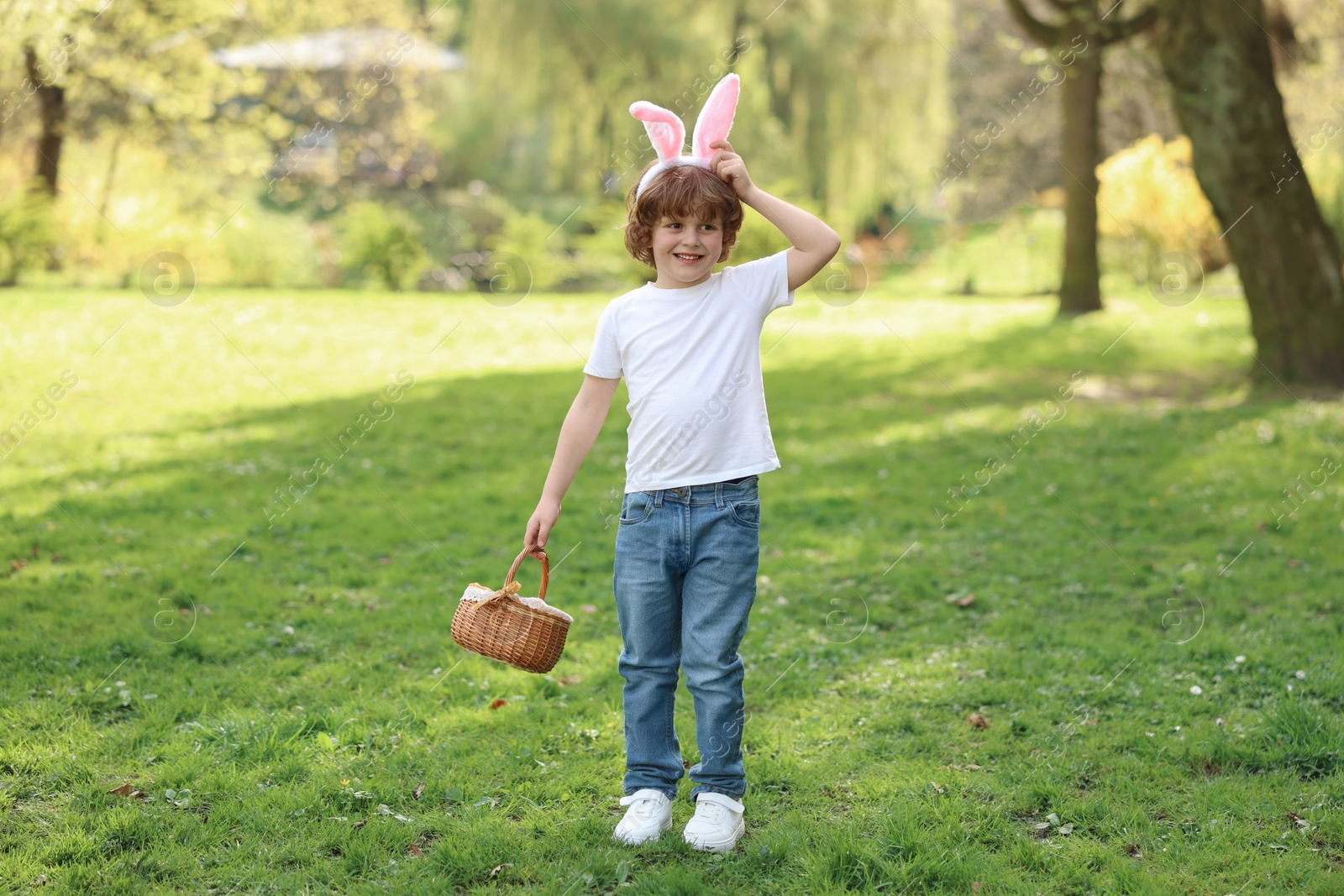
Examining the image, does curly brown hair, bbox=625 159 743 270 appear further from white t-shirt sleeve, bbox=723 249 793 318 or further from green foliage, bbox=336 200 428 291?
green foliage, bbox=336 200 428 291

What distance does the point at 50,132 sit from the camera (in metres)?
16.6

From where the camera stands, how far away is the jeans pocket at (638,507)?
2959mm

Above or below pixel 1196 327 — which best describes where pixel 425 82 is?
above

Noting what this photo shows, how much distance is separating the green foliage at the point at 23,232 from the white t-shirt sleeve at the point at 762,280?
15.2 m

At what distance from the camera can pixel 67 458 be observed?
24.7 feet

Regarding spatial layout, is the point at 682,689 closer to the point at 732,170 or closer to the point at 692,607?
the point at 692,607

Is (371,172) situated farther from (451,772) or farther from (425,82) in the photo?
(451,772)

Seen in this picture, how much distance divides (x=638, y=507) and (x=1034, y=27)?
451 inches

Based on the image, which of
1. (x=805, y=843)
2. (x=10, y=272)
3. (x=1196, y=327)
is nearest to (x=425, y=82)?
(x=10, y=272)

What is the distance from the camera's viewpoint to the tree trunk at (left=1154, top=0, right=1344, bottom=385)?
890 cm

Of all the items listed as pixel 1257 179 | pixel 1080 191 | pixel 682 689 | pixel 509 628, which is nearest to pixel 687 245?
pixel 509 628

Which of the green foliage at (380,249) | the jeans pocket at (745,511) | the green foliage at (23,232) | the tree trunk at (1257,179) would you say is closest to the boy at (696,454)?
the jeans pocket at (745,511)

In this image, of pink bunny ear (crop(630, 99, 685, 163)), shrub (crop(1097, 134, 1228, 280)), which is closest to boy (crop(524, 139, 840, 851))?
pink bunny ear (crop(630, 99, 685, 163))

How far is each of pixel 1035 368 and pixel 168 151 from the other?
48.5 feet
